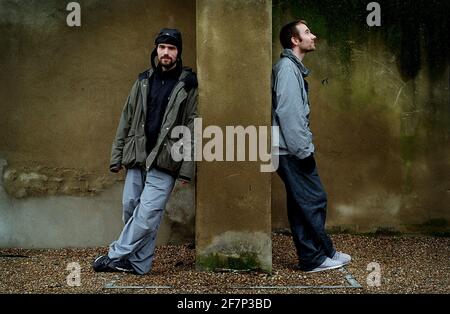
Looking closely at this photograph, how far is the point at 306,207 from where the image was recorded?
6.58 metres

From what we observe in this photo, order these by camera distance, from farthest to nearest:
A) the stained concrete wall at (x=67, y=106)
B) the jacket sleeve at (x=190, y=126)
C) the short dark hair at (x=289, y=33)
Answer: the stained concrete wall at (x=67, y=106)
the short dark hair at (x=289, y=33)
the jacket sleeve at (x=190, y=126)

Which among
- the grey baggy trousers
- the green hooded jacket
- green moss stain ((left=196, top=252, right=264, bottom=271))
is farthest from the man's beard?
green moss stain ((left=196, top=252, right=264, bottom=271))

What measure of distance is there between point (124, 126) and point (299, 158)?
1469 millimetres

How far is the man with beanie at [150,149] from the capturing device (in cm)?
644

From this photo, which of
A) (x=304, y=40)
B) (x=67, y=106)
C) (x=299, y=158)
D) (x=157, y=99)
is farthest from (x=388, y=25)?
(x=67, y=106)

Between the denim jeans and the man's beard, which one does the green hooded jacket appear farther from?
the denim jeans

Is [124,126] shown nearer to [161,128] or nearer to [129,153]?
[129,153]

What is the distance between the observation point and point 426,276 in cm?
650

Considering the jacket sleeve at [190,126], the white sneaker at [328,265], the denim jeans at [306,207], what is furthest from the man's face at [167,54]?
the white sneaker at [328,265]

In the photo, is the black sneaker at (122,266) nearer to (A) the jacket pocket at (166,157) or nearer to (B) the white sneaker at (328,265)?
(A) the jacket pocket at (166,157)

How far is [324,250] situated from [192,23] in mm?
2490

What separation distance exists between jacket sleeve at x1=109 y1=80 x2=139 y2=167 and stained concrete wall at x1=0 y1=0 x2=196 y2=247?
93 centimetres

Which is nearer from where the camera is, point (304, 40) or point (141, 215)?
point (141, 215)

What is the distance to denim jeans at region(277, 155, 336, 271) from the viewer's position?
6582 millimetres
